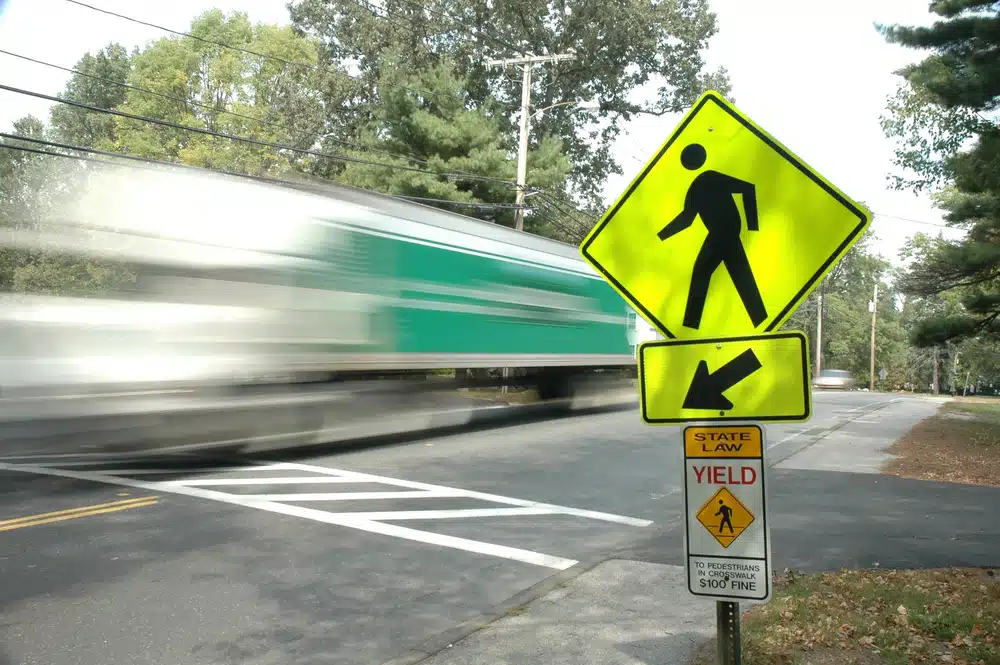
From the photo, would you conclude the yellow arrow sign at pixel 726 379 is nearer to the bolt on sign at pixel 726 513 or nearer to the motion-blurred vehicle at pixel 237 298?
the bolt on sign at pixel 726 513

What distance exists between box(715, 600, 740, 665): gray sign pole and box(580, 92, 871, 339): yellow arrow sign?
1.08m

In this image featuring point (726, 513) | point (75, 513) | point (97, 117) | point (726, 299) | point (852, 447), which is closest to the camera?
point (726, 513)

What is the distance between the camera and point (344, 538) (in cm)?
852

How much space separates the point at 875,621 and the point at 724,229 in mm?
3377

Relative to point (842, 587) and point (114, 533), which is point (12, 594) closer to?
point (114, 533)

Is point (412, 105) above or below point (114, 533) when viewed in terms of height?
above

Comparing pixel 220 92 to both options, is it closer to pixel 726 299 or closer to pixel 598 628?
pixel 598 628

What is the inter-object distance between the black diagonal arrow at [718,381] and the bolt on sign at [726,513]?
0.09 m

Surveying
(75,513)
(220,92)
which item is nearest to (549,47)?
(220,92)

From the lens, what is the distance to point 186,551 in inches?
311

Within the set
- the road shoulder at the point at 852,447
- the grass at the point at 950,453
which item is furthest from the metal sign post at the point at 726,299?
the road shoulder at the point at 852,447

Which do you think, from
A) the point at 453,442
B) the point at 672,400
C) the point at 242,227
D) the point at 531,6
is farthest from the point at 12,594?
the point at 531,6

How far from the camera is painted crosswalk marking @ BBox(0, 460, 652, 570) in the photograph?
8.61 meters

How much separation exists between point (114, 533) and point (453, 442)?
8.62 m
